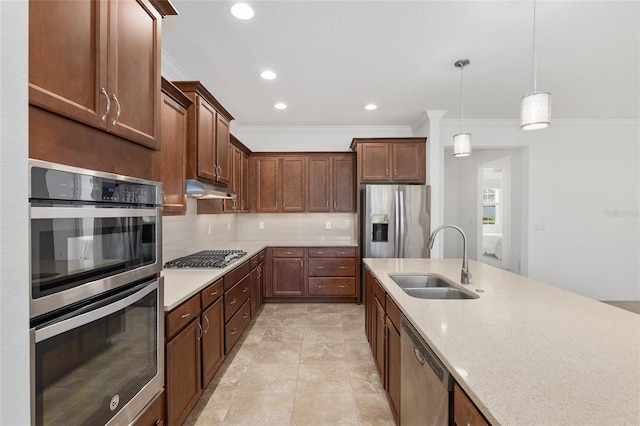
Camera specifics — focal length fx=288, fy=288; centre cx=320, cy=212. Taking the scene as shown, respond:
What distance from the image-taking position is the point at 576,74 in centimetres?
296

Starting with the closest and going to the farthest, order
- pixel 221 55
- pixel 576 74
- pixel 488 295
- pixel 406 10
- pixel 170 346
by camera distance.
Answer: pixel 170 346 → pixel 488 295 → pixel 406 10 → pixel 221 55 → pixel 576 74

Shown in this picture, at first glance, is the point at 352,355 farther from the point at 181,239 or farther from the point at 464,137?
the point at 464,137

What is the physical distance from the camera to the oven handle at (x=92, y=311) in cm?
82

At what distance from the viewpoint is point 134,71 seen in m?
1.22

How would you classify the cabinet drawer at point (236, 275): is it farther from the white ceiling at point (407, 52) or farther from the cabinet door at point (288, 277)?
the white ceiling at point (407, 52)

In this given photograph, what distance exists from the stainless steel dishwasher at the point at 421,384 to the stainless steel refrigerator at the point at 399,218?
2560 millimetres

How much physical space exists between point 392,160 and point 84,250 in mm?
3837

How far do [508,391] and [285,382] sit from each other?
6.34 ft

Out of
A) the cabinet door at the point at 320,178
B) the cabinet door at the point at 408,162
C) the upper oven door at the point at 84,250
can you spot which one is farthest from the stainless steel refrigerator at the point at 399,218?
the upper oven door at the point at 84,250

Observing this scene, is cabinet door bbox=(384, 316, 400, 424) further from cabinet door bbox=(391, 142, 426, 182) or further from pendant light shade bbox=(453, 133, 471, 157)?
cabinet door bbox=(391, 142, 426, 182)

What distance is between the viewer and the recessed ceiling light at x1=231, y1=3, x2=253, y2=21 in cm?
195

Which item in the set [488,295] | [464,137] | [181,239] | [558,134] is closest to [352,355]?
[488,295]

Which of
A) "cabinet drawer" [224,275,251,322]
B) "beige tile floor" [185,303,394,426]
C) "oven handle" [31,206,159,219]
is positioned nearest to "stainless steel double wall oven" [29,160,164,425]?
"oven handle" [31,206,159,219]
